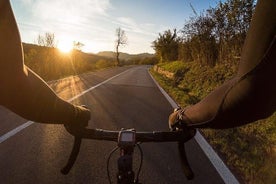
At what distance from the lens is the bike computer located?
137cm

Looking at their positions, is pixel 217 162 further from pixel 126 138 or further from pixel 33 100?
pixel 33 100

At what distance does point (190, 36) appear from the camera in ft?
73.5

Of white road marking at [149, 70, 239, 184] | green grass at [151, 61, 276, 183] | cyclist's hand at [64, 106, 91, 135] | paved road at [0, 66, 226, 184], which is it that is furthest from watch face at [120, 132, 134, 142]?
green grass at [151, 61, 276, 183]

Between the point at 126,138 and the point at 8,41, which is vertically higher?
the point at 8,41

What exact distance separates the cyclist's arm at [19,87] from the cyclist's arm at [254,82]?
1.92 feet

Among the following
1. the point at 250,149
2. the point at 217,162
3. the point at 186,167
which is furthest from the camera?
the point at 250,149

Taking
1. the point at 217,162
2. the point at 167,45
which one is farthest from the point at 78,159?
the point at 167,45

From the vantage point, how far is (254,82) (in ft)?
2.95

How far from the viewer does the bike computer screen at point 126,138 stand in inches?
54.0

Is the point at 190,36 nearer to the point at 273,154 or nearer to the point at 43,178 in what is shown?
the point at 273,154

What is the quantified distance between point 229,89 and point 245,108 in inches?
3.1

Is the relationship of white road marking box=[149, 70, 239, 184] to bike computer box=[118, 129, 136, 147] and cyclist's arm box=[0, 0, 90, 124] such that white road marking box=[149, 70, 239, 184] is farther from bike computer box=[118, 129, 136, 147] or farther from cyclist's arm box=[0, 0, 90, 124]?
cyclist's arm box=[0, 0, 90, 124]

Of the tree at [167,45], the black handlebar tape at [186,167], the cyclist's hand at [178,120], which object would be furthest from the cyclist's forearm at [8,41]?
A: the tree at [167,45]

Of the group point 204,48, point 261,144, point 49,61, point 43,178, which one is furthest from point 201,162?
point 49,61
